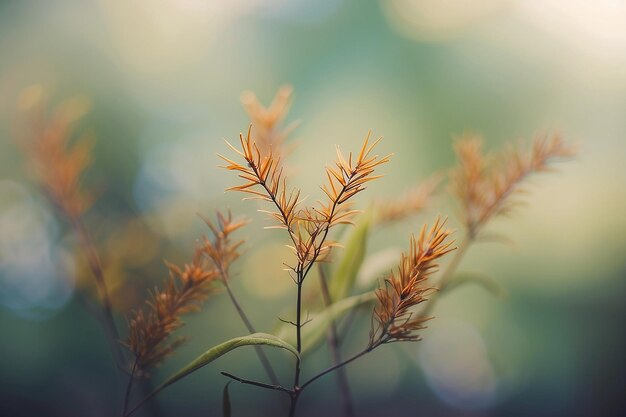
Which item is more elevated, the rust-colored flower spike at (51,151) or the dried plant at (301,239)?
the rust-colored flower spike at (51,151)

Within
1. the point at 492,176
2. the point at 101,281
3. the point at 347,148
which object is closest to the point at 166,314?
the point at 101,281

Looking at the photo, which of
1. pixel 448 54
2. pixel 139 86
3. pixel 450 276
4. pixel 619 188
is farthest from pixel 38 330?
pixel 619 188

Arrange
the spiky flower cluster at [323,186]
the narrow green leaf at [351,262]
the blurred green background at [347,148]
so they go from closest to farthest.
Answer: the spiky flower cluster at [323,186] → the narrow green leaf at [351,262] → the blurred green background at [347,148]

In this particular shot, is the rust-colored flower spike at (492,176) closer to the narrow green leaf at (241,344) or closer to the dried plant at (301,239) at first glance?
the dried plant at (301,239)

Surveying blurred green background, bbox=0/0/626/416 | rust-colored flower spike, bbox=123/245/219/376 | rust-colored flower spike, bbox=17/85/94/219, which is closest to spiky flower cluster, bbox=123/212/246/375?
rust-colored flower spike, bbox=123/245/219/376

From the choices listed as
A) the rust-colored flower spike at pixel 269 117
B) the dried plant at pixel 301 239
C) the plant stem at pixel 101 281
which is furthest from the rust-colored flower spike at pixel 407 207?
the plant stem at pixel 101 281

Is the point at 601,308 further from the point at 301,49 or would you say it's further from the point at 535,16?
the point at 301,49
